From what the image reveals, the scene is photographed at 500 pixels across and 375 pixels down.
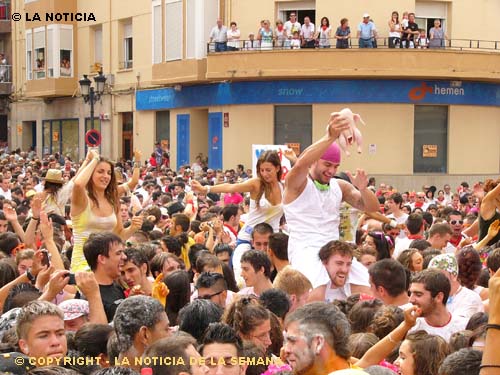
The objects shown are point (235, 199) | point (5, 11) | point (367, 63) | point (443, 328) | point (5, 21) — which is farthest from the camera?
point (5, 11)

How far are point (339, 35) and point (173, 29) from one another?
6.76m

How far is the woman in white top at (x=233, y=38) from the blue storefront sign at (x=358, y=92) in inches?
44.2

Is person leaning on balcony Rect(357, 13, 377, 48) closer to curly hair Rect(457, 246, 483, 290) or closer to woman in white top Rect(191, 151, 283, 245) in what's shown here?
woman in white top Rect(191, 151, 283, 245)

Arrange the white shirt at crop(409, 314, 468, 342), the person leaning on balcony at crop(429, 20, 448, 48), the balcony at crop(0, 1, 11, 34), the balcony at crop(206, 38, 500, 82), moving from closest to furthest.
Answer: the white shirt at crop(409, 314, 468, 342) < the balcony at crop(206, 38, 500, 82) < the person leaning on balcony at crop(429, 20, 448, 48) < the balcony at crop(0, 1, 11, 34)

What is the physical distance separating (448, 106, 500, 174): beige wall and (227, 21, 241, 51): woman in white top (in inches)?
273

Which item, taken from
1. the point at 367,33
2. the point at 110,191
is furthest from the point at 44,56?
the point at 110,191

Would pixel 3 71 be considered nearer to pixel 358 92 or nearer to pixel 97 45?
pixel 97 45

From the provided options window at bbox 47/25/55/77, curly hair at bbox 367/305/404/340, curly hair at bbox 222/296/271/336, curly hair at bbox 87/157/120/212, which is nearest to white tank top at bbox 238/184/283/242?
curly hair at bbox 87/157/120/212

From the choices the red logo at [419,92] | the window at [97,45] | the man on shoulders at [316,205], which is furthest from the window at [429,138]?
the man on shoulders at [316,205]

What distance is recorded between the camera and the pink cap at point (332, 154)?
331 inches

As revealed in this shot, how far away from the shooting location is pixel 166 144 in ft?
119

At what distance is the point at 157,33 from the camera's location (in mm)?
35781

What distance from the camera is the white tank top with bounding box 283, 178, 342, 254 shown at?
8547 millimetres

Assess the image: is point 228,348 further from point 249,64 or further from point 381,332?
point 249,64
